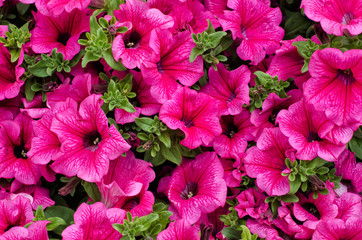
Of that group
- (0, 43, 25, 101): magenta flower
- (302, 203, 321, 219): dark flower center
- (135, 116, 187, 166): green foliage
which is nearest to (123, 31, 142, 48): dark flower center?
(135, 116, 187, 166): green foliage

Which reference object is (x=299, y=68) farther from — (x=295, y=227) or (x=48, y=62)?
(x=48, y=62)

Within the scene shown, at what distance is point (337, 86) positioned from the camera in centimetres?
124

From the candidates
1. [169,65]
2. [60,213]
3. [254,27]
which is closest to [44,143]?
[60,213]

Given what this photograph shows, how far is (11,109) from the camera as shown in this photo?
4.56ft

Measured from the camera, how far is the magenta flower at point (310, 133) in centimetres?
121

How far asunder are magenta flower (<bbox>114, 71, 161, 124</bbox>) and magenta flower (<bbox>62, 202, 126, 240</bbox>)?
9.8 inches

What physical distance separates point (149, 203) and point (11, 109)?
0.54m

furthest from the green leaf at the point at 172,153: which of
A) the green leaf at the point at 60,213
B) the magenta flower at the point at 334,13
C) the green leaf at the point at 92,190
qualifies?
the magenta flower at the point at 334,13

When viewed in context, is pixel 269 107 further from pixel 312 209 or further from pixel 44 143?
pixel 44 143

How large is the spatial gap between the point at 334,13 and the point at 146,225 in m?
0.78

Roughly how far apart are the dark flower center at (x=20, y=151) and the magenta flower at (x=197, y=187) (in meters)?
0.45

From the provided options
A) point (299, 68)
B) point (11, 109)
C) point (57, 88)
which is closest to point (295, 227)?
point (299, 68)

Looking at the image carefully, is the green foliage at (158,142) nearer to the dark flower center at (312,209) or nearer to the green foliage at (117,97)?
the green foliage at (117,97)

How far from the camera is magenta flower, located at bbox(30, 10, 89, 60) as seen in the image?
133 cm
